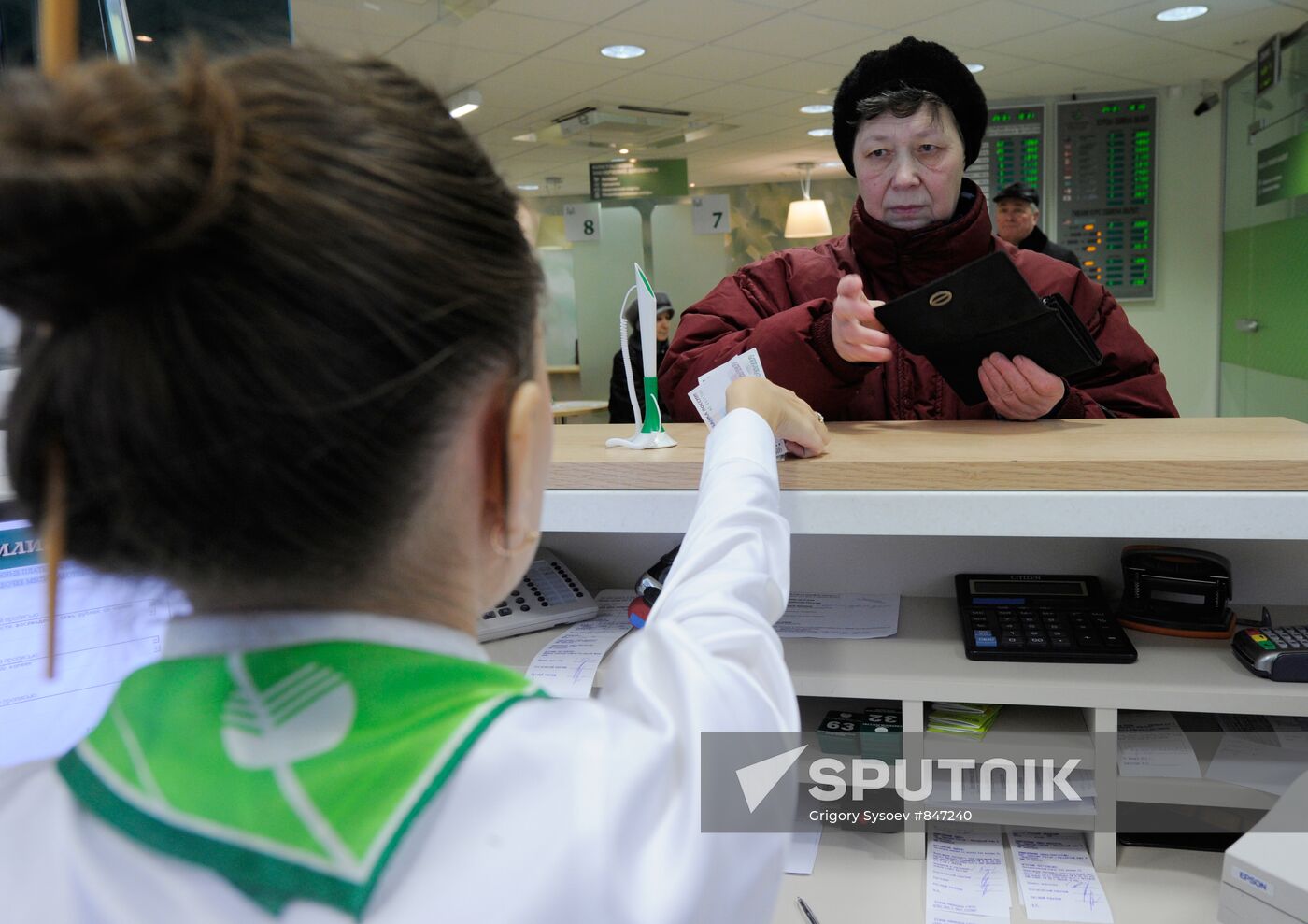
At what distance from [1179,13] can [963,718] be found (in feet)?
15.3

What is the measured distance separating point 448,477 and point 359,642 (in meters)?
0.09

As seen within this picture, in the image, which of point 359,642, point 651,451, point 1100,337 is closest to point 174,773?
point 359,642

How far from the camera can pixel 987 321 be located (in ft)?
4.14

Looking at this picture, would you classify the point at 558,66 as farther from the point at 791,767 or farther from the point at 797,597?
the point at 791,767

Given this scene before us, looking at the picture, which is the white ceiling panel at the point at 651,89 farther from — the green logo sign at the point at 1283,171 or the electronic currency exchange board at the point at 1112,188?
the green logo sign at the point at 1283,171

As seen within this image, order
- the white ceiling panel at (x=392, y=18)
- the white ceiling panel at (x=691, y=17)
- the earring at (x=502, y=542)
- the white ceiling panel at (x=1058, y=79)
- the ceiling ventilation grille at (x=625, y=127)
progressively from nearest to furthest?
the earring at (x=502, y=542), the white ceiling panel at (x=392, y=18), the white ceiling panel at (x=691, y=17), the white ceiling panel at (x=1058, y=79), the ceiling ventilation grille at (x=625, y=127)

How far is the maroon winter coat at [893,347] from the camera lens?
4.82 feet

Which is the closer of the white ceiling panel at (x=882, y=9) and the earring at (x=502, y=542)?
the earring at (x=502, y=542)

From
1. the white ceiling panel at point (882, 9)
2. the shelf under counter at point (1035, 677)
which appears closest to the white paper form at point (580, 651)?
the shelf under counter at point (1035, 677)

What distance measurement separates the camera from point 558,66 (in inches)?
205

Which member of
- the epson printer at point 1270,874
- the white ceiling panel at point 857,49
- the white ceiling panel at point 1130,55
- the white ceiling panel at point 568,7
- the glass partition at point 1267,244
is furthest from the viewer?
the white ceiling panel at point 1130,55

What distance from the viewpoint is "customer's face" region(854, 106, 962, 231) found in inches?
67.8

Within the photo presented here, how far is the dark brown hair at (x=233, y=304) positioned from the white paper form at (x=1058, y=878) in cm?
89

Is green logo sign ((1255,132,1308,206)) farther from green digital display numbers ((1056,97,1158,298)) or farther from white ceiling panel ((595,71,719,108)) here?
white ceiling panel ((595,71,719,108))
